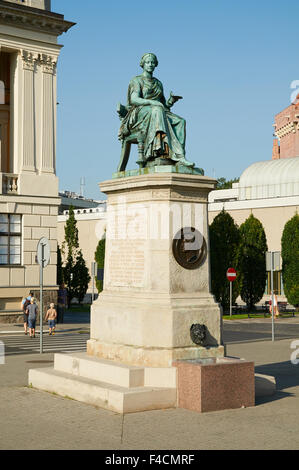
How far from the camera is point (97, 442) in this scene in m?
8.17

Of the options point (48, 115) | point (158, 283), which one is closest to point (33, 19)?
point (48, 115)

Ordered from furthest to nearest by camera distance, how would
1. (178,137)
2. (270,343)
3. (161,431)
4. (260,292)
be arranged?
(260,292) < (270,343) < (178,137) < (161,431)

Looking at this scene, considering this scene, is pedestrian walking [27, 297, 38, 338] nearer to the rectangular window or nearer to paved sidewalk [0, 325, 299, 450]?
the rectangular window

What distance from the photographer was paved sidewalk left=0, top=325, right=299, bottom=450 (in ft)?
26.7

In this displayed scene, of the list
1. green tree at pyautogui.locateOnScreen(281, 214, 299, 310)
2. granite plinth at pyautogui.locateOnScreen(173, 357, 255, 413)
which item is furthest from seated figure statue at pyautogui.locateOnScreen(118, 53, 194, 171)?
green tree at pyautogui.locateOnScreen(281, 214, 299, 310)

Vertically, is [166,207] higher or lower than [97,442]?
higher

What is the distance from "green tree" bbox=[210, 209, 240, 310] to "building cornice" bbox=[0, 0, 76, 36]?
586 inches

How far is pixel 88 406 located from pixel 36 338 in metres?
14.0

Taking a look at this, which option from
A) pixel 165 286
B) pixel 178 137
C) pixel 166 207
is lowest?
pixel 165 286

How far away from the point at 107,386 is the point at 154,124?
452 centimetres

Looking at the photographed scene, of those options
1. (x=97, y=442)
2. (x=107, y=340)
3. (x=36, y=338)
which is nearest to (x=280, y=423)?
(x=97, y=442)

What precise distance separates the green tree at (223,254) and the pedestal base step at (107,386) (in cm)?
2819

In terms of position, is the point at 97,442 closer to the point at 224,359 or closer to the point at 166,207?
the point at 224,359

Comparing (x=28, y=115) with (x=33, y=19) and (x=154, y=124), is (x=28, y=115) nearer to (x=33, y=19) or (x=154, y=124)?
(x=33, y=19)
